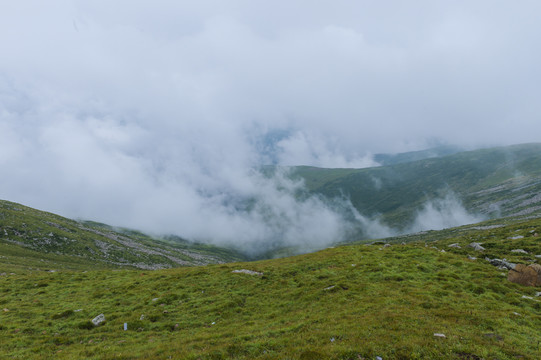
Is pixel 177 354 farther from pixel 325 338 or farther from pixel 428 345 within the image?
pixel 428 345

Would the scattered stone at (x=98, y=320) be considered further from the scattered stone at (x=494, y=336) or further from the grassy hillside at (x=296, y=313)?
the scattered stone at (x=494, y=336)

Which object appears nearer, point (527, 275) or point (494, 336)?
point (494, 336)

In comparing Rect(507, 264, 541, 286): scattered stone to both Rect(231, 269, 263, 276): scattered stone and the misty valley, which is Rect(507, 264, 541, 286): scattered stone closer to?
the misty valley

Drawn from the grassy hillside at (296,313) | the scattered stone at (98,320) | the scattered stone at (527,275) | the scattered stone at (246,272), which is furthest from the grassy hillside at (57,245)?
the scattered stone at (527,275)

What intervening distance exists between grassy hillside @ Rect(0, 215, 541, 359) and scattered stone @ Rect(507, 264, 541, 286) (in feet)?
3.85

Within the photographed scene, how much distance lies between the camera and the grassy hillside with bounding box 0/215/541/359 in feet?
51.2

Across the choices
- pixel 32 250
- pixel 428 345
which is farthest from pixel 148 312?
pixel 32 250

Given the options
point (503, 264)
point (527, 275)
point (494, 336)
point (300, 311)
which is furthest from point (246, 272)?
point (503, 264)

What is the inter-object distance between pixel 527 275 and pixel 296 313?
24283 millimetres

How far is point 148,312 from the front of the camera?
2705 cm

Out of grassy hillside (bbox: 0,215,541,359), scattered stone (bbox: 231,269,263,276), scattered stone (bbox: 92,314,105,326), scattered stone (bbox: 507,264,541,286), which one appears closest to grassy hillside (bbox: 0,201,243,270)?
grassy hillside (bbox: 0,215,541,359)

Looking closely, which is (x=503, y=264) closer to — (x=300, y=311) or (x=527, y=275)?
(x=527, y=275)

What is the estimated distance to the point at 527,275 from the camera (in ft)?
86.0

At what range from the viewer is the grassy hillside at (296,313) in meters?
15.6
